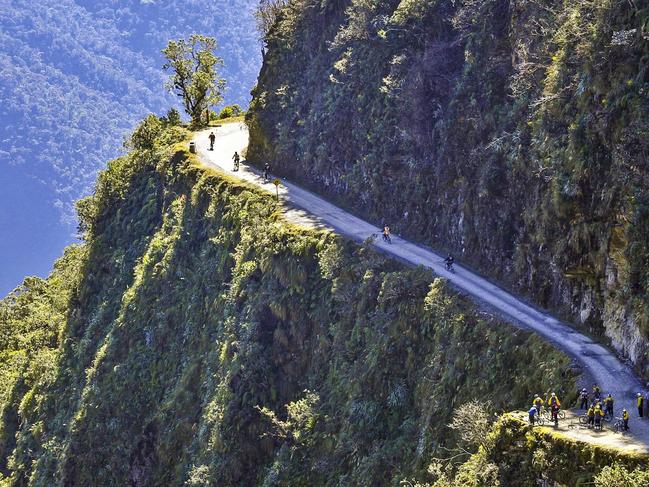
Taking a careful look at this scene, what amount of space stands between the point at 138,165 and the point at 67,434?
24721mm

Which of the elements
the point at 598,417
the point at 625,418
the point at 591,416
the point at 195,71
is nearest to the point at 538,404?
the point at 591,416

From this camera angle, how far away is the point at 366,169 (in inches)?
2124

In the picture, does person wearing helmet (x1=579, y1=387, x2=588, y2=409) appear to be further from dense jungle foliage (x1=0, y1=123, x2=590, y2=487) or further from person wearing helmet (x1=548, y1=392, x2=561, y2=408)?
dense jungle foliage (x1=0, y1=123, x2=590, y2=487)

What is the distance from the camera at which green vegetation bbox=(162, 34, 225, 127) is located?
84.3m

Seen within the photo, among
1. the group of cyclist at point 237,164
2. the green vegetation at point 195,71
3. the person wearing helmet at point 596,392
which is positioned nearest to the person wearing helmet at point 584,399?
the person wearing helmet at point 596,392

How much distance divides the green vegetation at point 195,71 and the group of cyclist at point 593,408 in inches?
2373

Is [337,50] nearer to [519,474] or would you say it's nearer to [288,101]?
[288,101]

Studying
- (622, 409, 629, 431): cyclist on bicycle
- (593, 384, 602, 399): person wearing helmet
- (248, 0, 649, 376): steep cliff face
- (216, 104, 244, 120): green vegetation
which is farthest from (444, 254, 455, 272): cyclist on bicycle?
(216, 104, 244, 120): green vegetation

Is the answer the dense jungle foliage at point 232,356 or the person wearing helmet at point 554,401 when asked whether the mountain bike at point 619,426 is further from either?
the dense jungle foliage at point 232,356

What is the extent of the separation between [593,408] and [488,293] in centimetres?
1171

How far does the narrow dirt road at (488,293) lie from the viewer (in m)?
30.4

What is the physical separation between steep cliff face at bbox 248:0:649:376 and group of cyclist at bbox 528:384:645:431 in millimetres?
2477

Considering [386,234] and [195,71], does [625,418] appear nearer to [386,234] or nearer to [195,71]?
[386,234]

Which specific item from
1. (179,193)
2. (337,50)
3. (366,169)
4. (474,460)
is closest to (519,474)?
(474,460)
